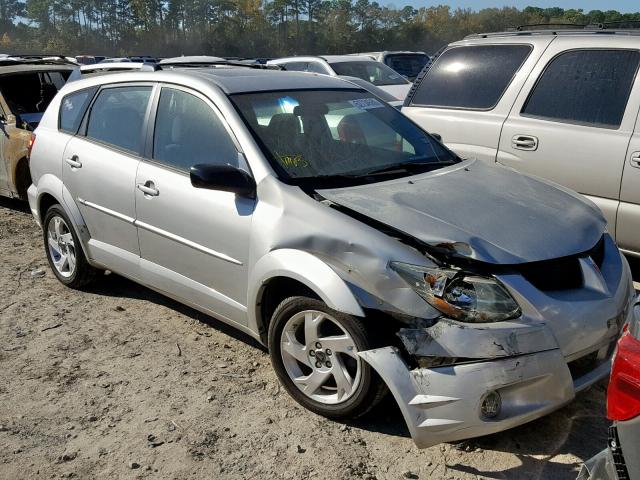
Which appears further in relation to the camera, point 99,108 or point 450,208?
point 99,108

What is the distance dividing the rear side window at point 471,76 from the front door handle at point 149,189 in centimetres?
293

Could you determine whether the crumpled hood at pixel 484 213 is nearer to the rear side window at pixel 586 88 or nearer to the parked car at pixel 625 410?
the parked car at pixel 625 410

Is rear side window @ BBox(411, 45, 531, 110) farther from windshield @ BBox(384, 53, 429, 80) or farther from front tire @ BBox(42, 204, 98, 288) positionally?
windshield @ BBox(384, 53, 429, 80)

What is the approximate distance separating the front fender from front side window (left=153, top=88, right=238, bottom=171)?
685 mm

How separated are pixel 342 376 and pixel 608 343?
49.5 inches

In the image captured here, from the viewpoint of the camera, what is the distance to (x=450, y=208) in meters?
3.37

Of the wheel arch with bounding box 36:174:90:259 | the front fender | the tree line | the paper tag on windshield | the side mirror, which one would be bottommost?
the tree line

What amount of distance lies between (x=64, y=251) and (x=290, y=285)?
265cm

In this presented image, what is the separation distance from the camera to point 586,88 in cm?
515

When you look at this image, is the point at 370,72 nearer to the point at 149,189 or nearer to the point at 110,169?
the point at 110,169

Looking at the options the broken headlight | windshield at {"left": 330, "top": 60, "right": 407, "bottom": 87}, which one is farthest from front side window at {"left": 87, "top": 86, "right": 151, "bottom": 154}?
windshield at {"left": 330, "top": 60, "right": 407, "bottom": 87}

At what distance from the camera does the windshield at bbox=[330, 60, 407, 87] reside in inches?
513

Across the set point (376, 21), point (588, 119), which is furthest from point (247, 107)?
point (376, 21)

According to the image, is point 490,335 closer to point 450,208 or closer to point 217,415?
point 450,208
